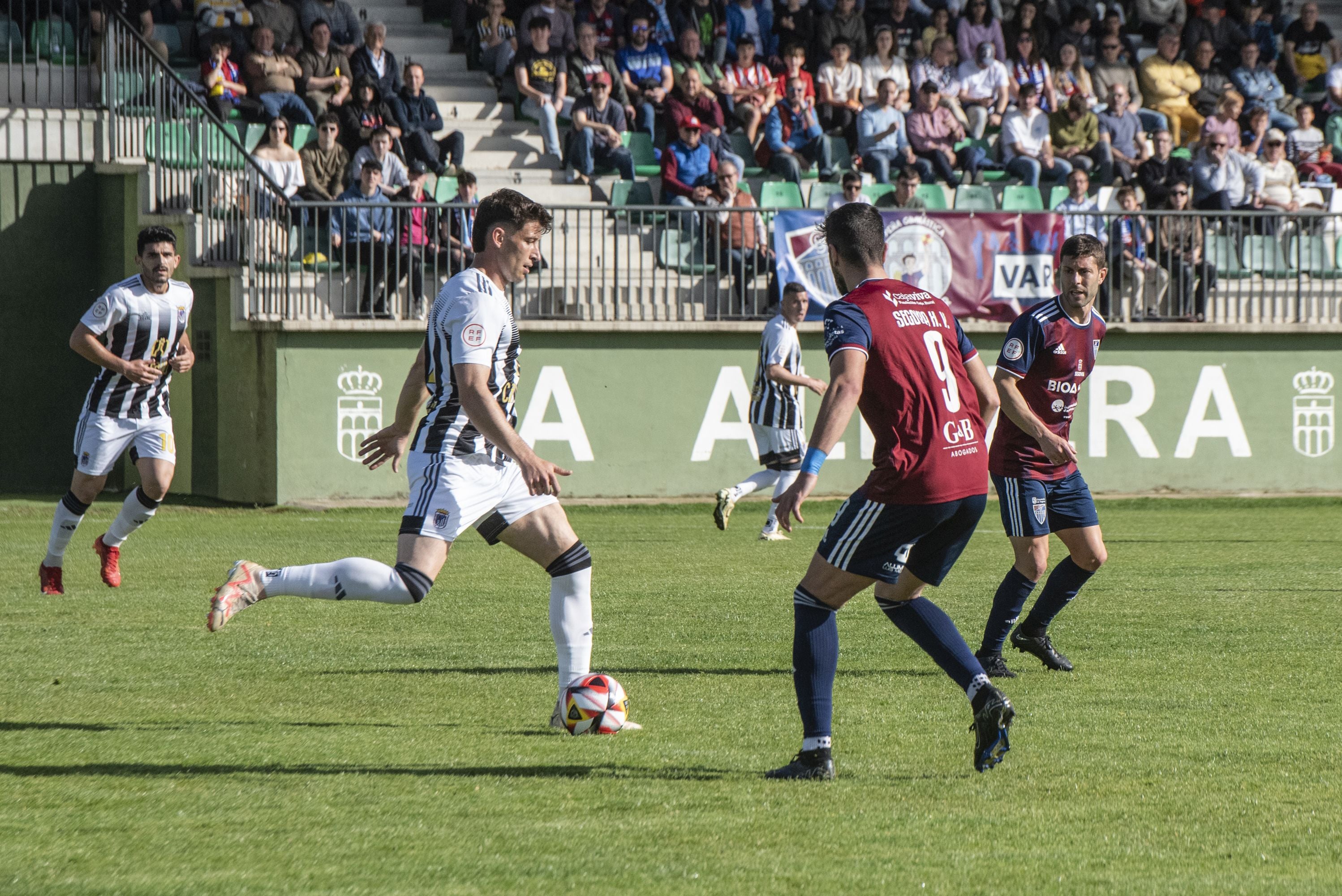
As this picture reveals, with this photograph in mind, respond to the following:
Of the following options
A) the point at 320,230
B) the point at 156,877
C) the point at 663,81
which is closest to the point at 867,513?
the point at 156,877

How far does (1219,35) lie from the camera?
2470 cm

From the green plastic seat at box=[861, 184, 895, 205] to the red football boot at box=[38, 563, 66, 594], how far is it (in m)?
11.8

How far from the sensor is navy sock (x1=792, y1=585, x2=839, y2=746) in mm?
5453

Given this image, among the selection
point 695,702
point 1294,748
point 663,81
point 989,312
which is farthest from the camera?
point 663,81

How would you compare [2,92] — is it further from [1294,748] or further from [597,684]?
[1294,748]

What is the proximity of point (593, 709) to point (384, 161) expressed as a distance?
1307 centimetres

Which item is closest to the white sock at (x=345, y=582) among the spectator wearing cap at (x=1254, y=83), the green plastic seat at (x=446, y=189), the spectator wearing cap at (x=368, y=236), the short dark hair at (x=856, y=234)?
the short dark hair at (x=856, y=234)

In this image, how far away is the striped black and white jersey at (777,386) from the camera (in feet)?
46.2

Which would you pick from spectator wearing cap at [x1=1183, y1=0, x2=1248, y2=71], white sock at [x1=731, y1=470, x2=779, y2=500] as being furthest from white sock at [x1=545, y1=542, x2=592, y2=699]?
spectator wearing cap at [x1=1183, y1=0, x2=1248, y2=71]

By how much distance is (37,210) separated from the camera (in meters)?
18.9

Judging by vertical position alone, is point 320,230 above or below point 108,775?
above

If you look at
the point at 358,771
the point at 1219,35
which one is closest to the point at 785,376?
the point at 358,771

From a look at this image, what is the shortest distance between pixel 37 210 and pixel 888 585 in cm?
1570

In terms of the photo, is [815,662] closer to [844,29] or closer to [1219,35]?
[844,29]
